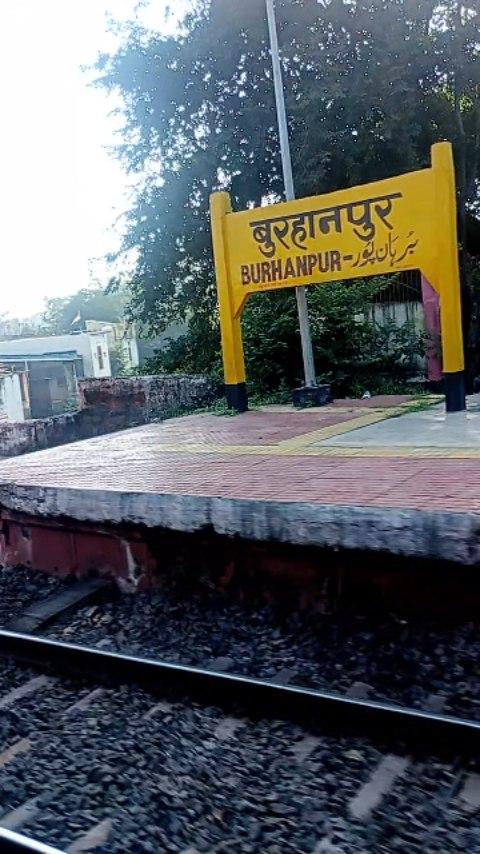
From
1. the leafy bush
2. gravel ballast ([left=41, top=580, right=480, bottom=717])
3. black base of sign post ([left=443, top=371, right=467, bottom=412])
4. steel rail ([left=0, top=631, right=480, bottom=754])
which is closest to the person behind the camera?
steel rail ([left=0, top=631, right=480, bottom=754])

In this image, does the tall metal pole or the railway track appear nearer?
the railway track

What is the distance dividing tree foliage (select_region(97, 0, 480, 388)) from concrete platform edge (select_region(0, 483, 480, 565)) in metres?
7.55

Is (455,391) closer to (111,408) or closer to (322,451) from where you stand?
(322,451)

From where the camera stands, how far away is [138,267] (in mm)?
15984

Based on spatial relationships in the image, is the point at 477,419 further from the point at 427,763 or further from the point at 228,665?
the point at 427,763

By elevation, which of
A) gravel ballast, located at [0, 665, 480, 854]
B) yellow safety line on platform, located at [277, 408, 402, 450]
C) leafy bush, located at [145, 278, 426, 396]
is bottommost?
gravel ballast, located at [0, 665, 480, 854]

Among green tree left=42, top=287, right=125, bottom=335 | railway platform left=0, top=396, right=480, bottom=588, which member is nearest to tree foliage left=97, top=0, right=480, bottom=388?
railway platform left=0, top=396, right=480, bottom=588

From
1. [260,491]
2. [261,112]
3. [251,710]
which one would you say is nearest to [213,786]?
[251,710]

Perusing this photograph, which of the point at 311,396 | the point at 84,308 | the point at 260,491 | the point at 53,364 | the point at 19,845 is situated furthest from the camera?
the point at 84,308

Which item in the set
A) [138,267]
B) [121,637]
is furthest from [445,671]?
[138,267]

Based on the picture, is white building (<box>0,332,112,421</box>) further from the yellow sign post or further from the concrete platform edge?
the concrete platform edge

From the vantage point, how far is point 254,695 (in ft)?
→ 11.0

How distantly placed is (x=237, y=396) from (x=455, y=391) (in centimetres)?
267

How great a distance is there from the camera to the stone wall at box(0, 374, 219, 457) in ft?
33.9
